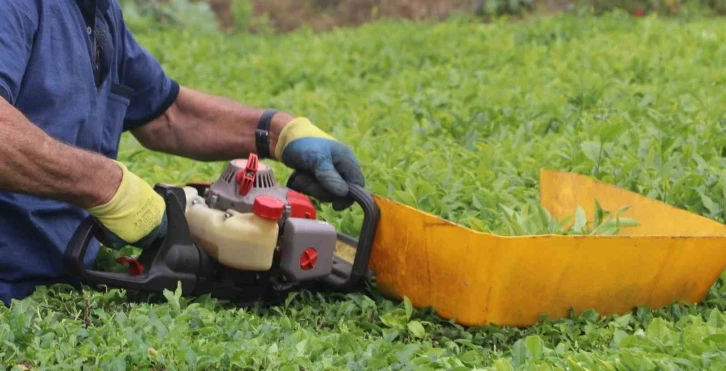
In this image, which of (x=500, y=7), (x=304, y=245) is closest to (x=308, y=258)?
(x=304, y=245)

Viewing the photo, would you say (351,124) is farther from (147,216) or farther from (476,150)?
(147,216)

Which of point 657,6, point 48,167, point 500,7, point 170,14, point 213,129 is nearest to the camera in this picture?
point 48,167

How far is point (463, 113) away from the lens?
Result: 596cm

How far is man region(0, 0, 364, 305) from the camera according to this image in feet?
10.4

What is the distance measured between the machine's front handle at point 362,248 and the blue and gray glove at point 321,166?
2.7 inches

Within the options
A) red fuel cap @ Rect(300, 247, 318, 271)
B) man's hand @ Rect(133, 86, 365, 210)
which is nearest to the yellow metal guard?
red fuel cap @ Rect(300, 247, 318, 271)

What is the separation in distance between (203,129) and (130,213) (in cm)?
109

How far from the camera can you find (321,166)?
12.5 ft

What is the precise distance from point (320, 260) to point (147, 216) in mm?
575

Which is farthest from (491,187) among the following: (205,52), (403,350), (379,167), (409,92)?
(205,52)

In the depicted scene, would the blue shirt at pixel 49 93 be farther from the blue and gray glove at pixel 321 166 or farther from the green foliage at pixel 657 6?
the green foliage at pixel 657 6

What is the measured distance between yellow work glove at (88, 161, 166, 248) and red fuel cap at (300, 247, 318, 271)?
0.45 m

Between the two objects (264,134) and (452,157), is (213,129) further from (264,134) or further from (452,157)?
(452,157)

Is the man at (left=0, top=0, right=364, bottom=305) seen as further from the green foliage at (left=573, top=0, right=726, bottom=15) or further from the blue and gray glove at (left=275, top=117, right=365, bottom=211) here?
the green foliage at (left=573, top=0, right=726, bottom=15)
